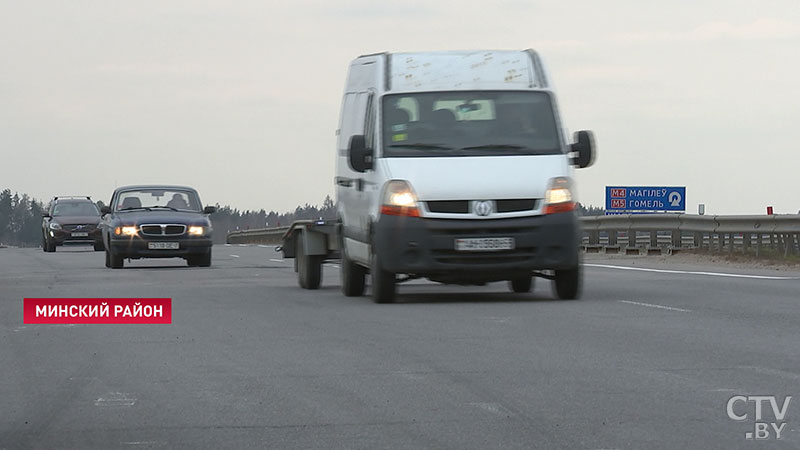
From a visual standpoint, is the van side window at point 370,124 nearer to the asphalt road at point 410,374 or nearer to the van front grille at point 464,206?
the van front grille at point 464,206

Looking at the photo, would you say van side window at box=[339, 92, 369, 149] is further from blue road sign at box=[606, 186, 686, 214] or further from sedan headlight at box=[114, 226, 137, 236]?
blue road sign at box=[606, 186, 686, 214]

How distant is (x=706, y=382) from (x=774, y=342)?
2.58 meters

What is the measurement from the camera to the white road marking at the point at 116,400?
27.2 ft

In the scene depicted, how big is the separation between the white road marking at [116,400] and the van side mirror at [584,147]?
27.7ft

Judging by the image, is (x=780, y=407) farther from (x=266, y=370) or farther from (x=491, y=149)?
(x=491, y=149)

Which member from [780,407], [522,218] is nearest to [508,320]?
[522,218]

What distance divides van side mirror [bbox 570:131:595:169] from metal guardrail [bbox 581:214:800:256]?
10498 millimetres

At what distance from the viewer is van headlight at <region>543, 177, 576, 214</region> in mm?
15742

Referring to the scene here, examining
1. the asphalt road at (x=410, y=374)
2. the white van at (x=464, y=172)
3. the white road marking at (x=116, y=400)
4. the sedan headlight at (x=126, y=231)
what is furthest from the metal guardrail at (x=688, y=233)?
the white road marking at (x=116, y=400)

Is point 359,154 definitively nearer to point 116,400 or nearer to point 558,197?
point 558,197

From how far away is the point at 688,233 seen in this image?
3006 cm

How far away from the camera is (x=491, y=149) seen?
52.4 feet

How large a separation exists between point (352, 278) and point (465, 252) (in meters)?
2.48

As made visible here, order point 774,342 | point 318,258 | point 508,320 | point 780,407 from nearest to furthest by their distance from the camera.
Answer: point 780,407
point 774,342
point 508,320
point 318,258
